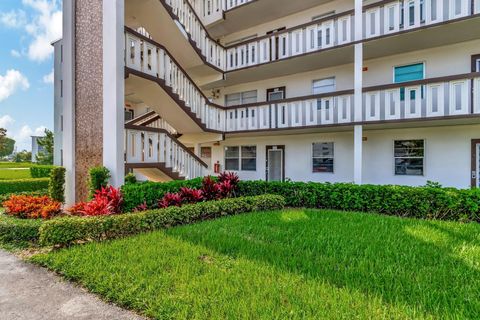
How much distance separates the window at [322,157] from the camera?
12039mm

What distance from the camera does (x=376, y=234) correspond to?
5.67m

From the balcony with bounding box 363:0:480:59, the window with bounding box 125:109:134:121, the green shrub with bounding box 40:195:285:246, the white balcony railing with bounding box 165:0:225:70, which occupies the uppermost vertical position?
the white balcony railing with bounding box 165:0:225:70

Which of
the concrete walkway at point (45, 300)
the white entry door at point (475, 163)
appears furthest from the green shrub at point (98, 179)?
the white entry door at point (475, 163)

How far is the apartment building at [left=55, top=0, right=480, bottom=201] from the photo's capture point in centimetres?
816

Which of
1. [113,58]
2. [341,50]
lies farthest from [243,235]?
[341,50]

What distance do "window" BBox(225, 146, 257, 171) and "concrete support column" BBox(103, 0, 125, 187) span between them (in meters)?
7.62

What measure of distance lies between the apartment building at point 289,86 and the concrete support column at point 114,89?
0.10 ft

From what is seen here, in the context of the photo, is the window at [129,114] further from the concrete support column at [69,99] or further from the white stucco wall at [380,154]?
the concrete support column at [69,99]

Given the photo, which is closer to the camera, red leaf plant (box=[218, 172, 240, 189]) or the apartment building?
the apartment building

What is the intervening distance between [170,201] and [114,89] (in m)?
3.47

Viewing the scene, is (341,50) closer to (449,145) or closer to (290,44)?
(290,44)

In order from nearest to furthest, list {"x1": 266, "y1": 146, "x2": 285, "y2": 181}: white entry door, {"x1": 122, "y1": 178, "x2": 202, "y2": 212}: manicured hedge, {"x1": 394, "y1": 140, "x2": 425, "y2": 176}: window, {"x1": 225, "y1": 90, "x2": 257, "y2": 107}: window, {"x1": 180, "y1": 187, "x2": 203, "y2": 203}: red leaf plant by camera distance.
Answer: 1. {"x1": 122, "y1": 178, "x2": 202, "y2": 212}: manicured hedge
2. {"x1": 180, "y1": 187, "x2": 203, "y2": 203}: red leaf plant
3. {"x1": 394, "y1": 140, "x2": 425, "y2": 176}: window
4. {"x1": 266, "y1": 146, "x2": 285, "y2": 181}: white entry door
5. {"x1": 225, "y1": 90, "x2": 257, "y2": 107}: window

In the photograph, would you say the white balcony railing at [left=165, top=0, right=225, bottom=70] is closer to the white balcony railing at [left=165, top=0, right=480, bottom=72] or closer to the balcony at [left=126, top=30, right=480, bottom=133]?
the white balcony railing at [left=165, top=0, right=480, bottom=72]

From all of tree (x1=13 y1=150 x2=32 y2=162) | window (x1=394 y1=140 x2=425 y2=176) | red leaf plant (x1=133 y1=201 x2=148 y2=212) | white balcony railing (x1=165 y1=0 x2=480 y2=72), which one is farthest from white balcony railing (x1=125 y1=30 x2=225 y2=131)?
tree (x1=13 y1=150 x2=32 y2=162)
